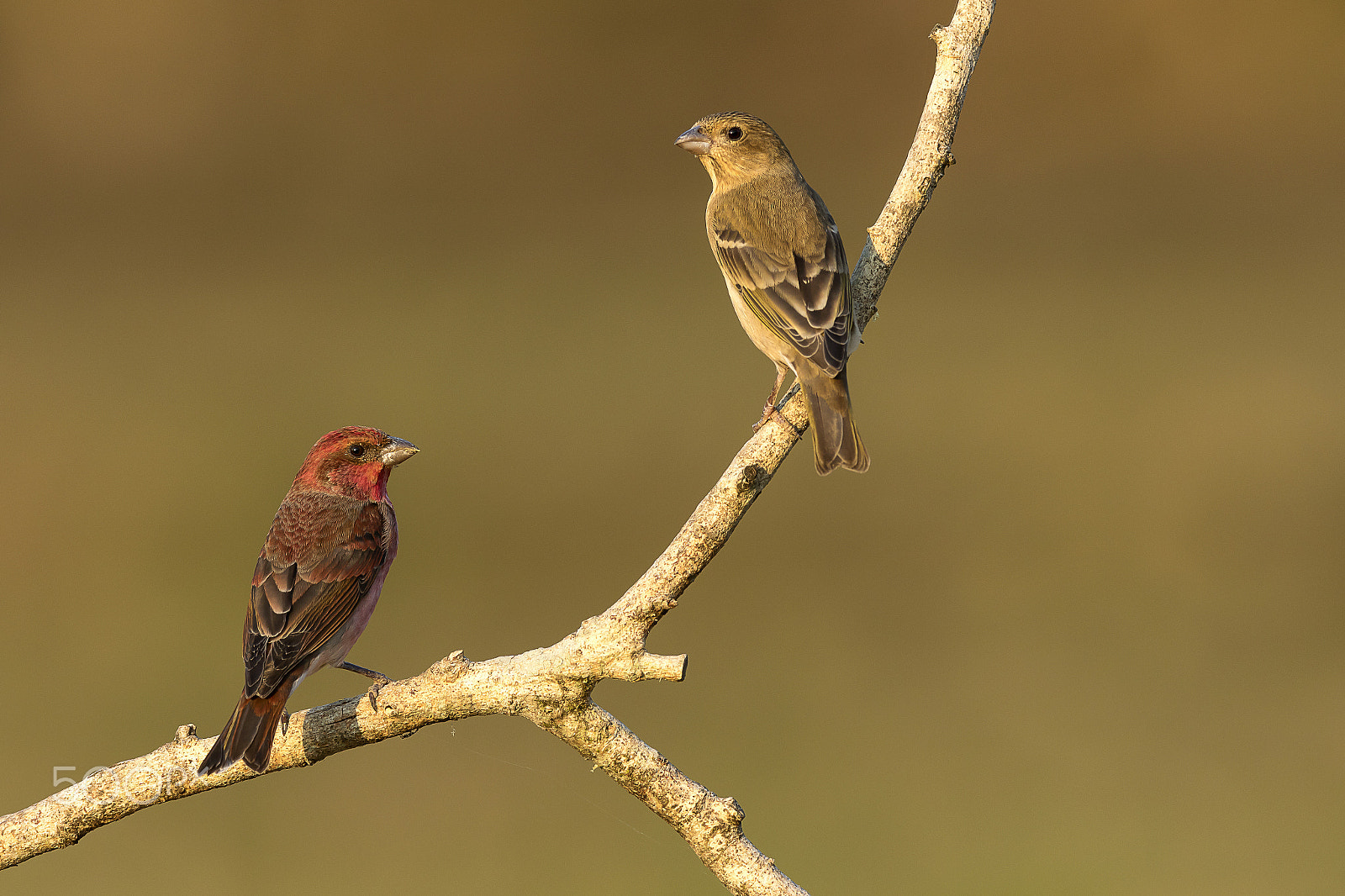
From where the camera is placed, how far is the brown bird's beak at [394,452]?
2.94 m

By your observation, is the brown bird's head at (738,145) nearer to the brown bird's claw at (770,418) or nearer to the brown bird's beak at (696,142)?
the brown bird's beak at (696,142)

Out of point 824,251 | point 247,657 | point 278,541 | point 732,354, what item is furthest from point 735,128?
point 732,354

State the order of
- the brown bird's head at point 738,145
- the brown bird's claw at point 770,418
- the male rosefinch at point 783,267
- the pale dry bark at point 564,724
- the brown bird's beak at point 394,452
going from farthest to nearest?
1. the brown bird's head at point 738,145
2. the male rosefinch at point 783,267
3. the brown bird's beak at point 394,452
4. the brown bird's claw at point 770,418
5. the pale dry bark at point 564,724

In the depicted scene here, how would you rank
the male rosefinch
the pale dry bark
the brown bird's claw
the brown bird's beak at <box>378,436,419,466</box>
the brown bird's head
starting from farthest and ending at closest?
the brown bird's head < the male rosefinch < the brown bird's beak at <box>378,436,419,466</box> < the brown bird's claw < the pale dry bark

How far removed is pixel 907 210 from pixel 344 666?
1.57 metres

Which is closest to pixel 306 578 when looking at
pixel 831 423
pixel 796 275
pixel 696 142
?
pixel 831 423

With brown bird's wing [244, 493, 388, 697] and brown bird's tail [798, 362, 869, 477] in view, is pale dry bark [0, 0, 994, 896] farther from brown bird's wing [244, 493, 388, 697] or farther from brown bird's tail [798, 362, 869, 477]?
brown bird's tail [798, 362, 869, 477]

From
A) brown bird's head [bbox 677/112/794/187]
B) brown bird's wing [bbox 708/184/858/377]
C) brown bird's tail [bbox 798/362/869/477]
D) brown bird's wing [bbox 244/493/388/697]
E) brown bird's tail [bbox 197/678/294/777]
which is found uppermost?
brown bird's head [bbox 677/112/794/187]

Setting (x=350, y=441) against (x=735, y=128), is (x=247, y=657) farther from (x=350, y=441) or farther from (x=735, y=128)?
(x=735, y=128)

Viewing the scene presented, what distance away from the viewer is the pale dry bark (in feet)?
6.69

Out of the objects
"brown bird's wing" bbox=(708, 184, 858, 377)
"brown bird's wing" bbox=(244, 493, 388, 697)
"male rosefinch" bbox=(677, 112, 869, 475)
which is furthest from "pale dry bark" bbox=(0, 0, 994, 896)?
"brown bird's wing" bbox=(708, 184, 858, 377)

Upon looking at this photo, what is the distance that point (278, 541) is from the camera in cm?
280

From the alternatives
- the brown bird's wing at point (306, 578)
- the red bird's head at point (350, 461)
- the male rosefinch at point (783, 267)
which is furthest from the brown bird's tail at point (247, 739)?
the male rosefinch at point (783, 267)

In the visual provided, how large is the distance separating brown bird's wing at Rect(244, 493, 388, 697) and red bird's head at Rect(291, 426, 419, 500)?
3 centimetres
